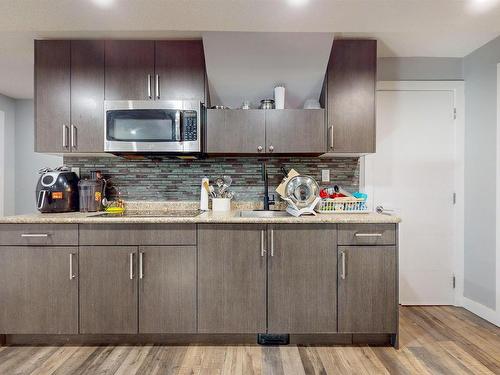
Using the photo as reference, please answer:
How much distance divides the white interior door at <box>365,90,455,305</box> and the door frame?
0.03 meters

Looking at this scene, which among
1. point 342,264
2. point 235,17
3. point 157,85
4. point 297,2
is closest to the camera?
point 297,2

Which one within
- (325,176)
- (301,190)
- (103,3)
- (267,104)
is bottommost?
(301,190)

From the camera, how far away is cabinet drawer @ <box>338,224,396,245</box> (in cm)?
205

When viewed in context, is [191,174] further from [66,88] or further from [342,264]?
[342,264]

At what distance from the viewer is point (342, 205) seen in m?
2.40

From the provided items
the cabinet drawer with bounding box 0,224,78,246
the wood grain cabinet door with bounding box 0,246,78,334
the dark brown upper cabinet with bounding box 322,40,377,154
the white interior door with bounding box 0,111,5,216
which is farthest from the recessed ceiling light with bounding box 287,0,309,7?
the white interior door with bounding box 0,111,5,216

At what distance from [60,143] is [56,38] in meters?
0.80

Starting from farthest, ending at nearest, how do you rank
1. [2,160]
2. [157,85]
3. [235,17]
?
[2,160] → [157,85] → [235,17]

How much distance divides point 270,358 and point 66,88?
95.5 inches

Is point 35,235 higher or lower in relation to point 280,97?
lower

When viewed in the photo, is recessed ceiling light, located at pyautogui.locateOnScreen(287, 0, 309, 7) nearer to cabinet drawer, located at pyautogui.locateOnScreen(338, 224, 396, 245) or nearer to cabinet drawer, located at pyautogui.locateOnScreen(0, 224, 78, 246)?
cabinet drawer, located at pyautogui.locateOnScreen(338, 224, 396, 245)

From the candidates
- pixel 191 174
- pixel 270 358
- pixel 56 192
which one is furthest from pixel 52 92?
pixel 270 358

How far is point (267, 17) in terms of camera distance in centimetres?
193

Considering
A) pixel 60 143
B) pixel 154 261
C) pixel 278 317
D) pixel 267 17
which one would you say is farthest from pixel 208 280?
pixel 267 17
